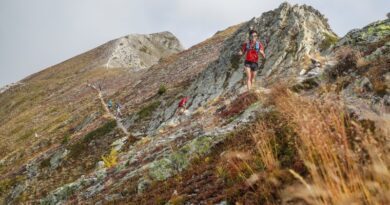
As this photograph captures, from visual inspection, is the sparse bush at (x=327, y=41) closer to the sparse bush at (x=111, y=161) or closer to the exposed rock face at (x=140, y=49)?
the sparse bush at (x=111, y=161)

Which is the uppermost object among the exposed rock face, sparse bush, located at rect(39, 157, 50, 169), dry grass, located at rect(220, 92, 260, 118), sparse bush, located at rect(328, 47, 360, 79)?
the exposed rock face

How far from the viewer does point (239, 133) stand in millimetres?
11312

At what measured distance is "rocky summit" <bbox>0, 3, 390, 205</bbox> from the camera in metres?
5.26

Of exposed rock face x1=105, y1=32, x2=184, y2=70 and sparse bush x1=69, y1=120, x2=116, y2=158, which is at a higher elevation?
exposed rock face x1=105, y1=32, x2=184, y2=70

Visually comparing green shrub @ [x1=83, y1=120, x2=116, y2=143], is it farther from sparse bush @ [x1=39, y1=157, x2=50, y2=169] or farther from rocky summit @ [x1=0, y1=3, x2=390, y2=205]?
sparse bush @ [x1=39, y1=157, x2=50, y2=169]

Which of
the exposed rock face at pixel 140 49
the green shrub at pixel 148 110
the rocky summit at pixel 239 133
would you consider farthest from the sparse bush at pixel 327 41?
the exposed rock face at pixel 140 49

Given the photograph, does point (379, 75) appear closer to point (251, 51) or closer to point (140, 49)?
point (251, 51)

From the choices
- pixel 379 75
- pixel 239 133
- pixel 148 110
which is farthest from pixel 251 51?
pixel 148 110

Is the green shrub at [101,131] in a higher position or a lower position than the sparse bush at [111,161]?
higher

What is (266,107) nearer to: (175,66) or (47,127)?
(175,66)

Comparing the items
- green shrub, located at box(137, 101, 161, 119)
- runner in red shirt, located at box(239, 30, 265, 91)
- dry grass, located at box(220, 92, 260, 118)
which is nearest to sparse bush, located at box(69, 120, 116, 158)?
green shrub, located at box(137, 101, 161, 119)

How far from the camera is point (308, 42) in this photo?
2745cm

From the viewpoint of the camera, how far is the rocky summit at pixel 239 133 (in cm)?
526

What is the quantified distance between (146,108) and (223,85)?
10.4 m
